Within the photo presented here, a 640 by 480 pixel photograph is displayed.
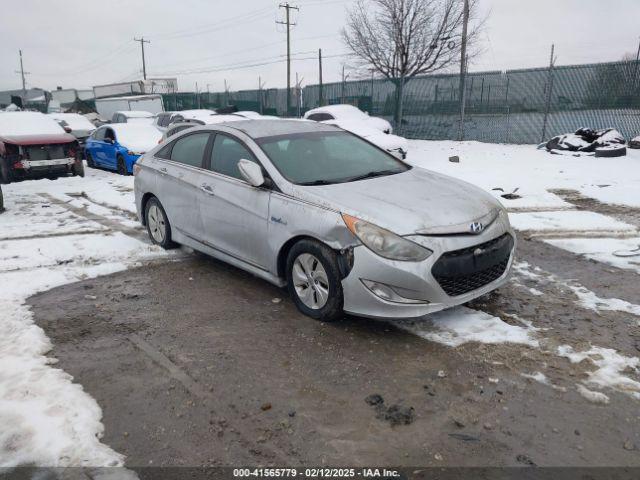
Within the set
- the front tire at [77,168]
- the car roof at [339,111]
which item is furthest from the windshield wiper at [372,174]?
the car roof at [339,111]

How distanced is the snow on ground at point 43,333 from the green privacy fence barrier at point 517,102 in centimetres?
1397

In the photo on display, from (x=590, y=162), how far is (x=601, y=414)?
11204 millimetres

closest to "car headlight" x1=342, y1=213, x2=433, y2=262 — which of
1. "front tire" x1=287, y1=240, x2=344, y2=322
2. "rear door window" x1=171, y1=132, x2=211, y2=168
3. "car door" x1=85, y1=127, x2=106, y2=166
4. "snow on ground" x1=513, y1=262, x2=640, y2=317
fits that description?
"front tire" x1=287, y1=240, x2=344, y2=322

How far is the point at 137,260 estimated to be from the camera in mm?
6051

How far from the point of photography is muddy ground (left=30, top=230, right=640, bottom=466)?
2787 mm

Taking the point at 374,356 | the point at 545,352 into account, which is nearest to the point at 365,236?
the point at 374,356

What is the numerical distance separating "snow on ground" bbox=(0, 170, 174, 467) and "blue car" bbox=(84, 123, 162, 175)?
11.1 ft

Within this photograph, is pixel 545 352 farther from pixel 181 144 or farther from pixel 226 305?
pixel 181 144

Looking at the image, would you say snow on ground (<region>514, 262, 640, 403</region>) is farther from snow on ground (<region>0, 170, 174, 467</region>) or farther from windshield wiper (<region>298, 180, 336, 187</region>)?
snow on ground (<region>0, 170, 174, 467</region>)

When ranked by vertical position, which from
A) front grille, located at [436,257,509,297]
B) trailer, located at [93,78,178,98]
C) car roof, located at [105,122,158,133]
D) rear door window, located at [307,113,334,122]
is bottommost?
front grille, located at [436,257,509,297]

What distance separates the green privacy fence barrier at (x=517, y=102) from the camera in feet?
52.7

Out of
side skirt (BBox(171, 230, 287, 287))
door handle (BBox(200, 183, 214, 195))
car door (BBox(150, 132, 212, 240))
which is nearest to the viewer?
side skirt (BBox(171, 230, 287, 287))

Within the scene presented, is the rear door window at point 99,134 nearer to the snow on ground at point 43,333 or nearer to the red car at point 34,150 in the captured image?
the red car at point 34,150

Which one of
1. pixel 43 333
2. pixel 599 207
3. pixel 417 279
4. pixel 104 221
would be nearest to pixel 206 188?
pixel 43 333
